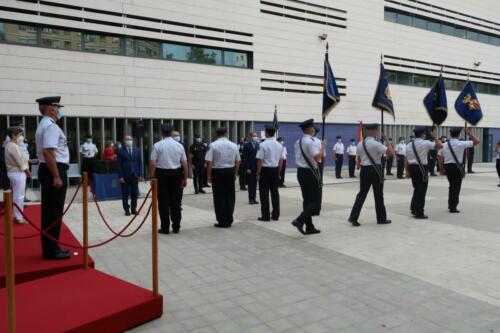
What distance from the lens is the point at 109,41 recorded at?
17406 millimetres

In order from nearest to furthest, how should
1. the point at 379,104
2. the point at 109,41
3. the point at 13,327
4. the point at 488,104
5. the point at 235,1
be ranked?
1. the point at 13,327
2. the point at 379,104
3. the point at 109,41
4. the point at 235,1
5. the point at 488,104

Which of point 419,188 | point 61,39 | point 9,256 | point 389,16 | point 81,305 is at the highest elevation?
point 389,16

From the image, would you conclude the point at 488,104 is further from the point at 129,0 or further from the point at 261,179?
the point at 261,179

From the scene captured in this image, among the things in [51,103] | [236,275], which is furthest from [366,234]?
[51,103]

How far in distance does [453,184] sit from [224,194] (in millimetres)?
5522

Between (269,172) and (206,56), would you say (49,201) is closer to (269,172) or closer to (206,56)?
(269,172)

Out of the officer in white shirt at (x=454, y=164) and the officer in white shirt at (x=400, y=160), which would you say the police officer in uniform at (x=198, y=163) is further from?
the officer in white shirt at (x=400, y=160)

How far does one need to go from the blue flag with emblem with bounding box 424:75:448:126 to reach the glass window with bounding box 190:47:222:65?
477 inches

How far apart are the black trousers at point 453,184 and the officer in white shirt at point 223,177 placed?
206 inches

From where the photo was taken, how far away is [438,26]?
30.1 meters

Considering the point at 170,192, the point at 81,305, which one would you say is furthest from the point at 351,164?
the point at 81,305

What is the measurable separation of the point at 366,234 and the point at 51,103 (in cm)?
541

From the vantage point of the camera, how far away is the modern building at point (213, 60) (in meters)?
16.0

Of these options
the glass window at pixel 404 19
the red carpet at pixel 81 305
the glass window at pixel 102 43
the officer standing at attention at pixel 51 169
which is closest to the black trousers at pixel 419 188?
Result: the red carpet at pixel 81 305
